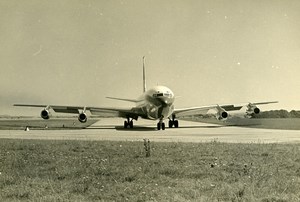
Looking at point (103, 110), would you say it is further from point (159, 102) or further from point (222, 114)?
point (222, 114)

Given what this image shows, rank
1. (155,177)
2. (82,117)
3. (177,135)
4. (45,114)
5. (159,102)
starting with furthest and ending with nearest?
(45,114) → (82,117) → (159,102) → (177,135) → (155,177)

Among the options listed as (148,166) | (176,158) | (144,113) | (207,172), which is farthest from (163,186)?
(144,113)

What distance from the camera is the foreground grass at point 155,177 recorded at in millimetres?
7894

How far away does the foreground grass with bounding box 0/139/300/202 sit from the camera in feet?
25.9

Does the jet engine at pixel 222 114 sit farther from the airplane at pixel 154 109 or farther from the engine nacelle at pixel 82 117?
the engine nacelle at pixel 82 117

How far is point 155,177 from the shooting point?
392 inches

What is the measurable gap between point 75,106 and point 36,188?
33589 mm

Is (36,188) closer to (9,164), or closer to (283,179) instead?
(9,164)

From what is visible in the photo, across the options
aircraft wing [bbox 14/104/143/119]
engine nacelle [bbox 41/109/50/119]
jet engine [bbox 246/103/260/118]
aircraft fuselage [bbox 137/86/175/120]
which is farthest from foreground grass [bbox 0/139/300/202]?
jet engine [bbox 246/103/260/118]

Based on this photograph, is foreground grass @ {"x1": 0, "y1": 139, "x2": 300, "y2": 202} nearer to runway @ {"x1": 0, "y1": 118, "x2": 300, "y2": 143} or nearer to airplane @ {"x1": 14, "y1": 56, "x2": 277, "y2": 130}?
runway @ {"x1": 0, "y1": 118, "x2": 300, "y2": 143}

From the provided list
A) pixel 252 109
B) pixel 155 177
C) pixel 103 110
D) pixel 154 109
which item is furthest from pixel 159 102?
pixel 155 177

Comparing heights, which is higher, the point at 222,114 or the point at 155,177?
the point at 222,114

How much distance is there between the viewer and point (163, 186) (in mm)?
8828

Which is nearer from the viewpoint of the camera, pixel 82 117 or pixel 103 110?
pixel 82 117
